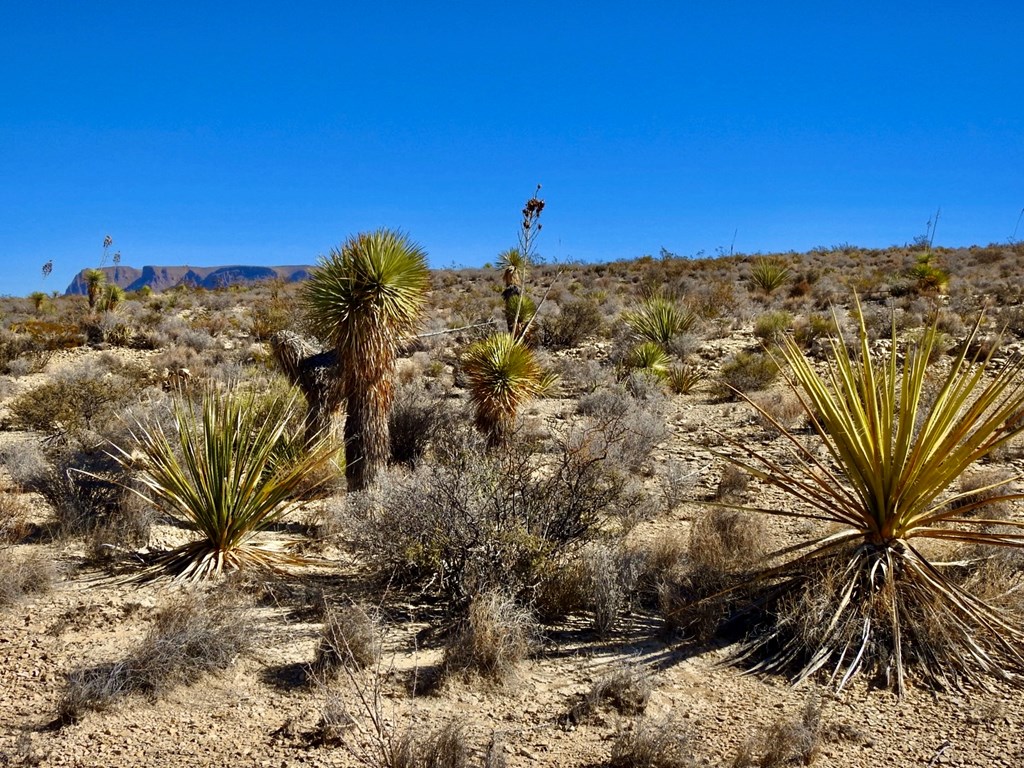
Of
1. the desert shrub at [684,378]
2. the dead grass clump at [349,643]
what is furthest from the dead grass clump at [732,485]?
the desert shrub at [684,378]

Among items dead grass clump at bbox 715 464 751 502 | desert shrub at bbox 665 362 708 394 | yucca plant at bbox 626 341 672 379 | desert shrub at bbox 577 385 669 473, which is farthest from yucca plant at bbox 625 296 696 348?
dead grass clump at bbox 715 464 751 502

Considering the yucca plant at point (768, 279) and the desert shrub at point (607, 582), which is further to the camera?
the yucca plant at point (768, 279)

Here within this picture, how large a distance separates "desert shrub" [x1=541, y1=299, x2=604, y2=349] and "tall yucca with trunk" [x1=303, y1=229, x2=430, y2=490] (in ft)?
32.1

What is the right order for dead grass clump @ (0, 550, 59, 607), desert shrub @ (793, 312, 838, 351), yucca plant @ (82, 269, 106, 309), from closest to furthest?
dead grass clump @ (0, 550, 59, 607) < desert shrub @ (793, 312, 838, 351) < yucca plant @ (82, 269, 106, 309)

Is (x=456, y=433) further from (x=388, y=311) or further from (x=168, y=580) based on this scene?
(x=168, y=580)

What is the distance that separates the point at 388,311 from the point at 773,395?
23.2 feet

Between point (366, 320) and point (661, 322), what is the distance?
31.5 feet

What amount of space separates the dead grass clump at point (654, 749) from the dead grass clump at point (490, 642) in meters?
0.94

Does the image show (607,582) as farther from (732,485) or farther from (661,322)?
(661,322)

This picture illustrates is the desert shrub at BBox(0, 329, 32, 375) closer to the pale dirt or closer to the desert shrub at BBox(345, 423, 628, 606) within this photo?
the pale dirt

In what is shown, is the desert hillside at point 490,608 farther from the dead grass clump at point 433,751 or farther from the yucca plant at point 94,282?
the yucca plant at point 94,282

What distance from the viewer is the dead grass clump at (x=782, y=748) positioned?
348 cm

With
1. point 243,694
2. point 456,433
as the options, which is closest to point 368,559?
point 243,694

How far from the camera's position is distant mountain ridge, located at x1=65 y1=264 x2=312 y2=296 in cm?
2269
